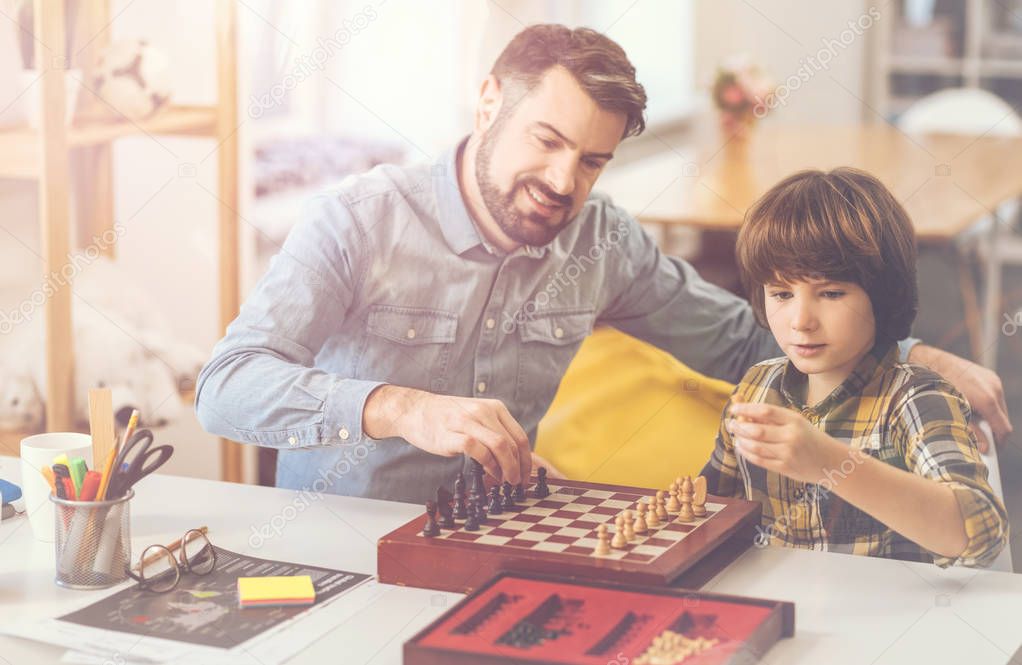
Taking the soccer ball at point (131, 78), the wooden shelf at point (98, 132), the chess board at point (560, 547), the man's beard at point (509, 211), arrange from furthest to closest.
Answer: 1. the soccer ball at point (131, 78)
2. the wooden shelf at point (98, 132)
3. the man's beard at point (509, 211)
4. the chess board at point (560, 547)

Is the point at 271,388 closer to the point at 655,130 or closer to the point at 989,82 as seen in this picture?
the point at 655,130

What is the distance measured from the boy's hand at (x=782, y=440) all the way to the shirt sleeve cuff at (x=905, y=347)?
37 cm

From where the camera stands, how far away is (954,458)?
4.50ft

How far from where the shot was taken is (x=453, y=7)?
355cm

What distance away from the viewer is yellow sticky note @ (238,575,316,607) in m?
1.27

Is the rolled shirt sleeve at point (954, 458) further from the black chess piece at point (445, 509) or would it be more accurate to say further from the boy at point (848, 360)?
the black chess piece at point (445, 509)

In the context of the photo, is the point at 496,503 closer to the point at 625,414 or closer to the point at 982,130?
the point at 625,414

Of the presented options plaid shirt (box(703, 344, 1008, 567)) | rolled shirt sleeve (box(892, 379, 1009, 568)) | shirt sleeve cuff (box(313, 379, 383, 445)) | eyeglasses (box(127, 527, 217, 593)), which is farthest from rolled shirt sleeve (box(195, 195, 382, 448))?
rolled shirt sleeve (box(892, 379, 1009, 568))

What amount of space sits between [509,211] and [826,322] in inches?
20.3

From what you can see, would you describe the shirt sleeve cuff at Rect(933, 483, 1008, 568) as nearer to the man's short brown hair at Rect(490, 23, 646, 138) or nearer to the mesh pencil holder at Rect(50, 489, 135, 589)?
the man's short brown hair at Rect(490, 23, 646, 138)

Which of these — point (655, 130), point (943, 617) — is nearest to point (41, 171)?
point (943, 617)

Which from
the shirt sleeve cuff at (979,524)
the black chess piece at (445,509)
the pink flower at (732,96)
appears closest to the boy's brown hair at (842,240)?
the shirt sleeve cuff at (979,524)

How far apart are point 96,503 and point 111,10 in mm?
1371

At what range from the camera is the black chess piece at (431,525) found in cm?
135
